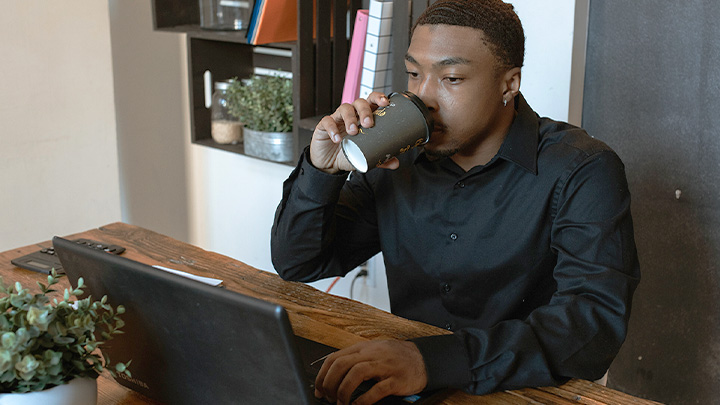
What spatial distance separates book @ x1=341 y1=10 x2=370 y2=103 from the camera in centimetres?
192

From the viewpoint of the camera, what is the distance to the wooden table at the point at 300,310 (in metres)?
0.96

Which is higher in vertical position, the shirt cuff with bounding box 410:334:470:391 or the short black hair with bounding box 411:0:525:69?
the short black hair with bounding box 411:0:525:69

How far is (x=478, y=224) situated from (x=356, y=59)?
2.61ft

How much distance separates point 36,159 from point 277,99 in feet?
2.93

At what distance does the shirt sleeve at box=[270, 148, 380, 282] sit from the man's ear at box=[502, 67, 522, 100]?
13.3 inches

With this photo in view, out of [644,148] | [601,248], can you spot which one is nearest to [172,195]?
[644,148]

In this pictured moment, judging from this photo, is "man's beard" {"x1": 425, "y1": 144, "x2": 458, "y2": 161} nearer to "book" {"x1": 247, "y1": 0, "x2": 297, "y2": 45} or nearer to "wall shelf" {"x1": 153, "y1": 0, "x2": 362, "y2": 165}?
"wall shelf" {"x1": 153, "y1": 0, "x2": 362, "y2": 165}

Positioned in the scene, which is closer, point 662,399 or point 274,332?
point 274,332

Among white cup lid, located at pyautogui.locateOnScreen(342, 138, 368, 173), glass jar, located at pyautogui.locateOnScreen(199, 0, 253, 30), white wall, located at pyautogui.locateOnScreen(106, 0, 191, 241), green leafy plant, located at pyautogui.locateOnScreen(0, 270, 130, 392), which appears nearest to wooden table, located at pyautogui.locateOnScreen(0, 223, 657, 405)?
green leafy plant, located at pyautogui.locateOnScreen(0, 270, 130, 392)

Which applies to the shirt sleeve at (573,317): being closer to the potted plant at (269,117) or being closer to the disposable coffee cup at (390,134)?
the disposable coffee cup at (390,134)

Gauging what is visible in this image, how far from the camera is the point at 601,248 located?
1.12 metres

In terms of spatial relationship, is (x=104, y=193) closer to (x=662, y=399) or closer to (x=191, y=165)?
(x=191, y=165)

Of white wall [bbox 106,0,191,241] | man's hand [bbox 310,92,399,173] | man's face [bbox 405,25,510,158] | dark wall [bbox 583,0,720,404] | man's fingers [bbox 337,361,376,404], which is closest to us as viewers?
man's fingers [bbox 337,361,376,404]

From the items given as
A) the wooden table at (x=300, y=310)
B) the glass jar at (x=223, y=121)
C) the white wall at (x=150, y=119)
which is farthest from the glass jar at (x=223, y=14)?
the wooden table at (x=300, y=310)
